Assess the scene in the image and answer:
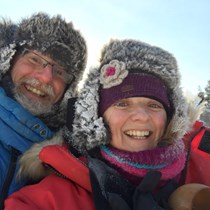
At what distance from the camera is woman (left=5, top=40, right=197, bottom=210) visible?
208 cm

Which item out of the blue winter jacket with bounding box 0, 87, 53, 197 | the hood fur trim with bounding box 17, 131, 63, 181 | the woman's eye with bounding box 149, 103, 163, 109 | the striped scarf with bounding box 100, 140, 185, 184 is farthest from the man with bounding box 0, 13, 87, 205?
the woman's eye with bounding box 149, 103, 163, 109

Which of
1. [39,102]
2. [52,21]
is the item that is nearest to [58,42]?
[52,21]

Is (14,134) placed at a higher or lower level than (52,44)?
lower

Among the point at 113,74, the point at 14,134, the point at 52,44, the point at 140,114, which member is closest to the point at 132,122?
the point at 140,114

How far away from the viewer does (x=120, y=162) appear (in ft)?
7.34

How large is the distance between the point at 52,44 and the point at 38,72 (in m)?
0.25

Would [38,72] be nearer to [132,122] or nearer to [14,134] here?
[14,134]

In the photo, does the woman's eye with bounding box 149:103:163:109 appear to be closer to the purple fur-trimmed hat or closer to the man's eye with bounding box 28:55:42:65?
the purple fur-trimmed hat

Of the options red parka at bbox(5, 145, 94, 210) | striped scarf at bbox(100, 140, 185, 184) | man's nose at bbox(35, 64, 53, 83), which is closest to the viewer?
red parka at bbox(5, 145, 94, 210)

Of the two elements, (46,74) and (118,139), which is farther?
(46,74)

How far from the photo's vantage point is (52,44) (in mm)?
3002

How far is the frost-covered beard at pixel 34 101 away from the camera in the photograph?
279cm

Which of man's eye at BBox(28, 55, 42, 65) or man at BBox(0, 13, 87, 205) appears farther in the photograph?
man's eye at BBox(28, 55, 42, 65)

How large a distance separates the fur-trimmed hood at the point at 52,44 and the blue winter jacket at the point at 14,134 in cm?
24
